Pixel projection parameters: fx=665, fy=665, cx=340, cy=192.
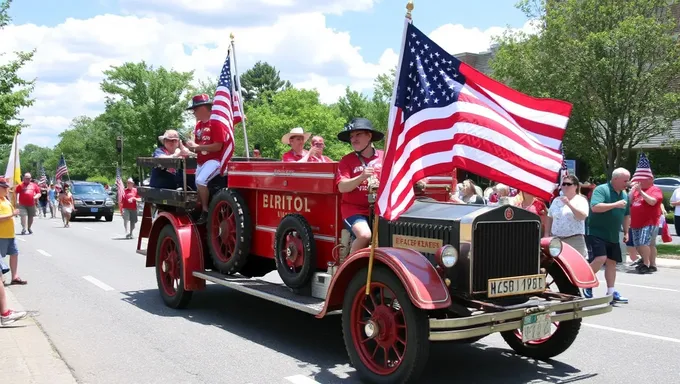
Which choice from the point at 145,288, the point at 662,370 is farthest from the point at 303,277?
the point at 145,288

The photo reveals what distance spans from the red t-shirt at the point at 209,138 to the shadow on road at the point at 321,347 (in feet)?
6.32

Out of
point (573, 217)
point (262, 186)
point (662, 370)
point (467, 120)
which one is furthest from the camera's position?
point (573, 217)

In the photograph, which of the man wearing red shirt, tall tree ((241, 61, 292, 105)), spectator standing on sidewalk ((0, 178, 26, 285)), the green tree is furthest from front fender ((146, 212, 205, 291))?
tall tree ((241, 61, 292, 105))

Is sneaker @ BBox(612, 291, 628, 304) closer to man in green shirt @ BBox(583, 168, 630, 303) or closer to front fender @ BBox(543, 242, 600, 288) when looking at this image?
man in green shirt @ BBox(583, 168, 630, 303)

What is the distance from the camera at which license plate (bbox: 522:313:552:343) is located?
5.01 metres

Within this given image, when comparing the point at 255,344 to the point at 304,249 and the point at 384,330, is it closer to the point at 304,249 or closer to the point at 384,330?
the point at 304,249

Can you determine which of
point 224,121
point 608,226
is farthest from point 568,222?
point 224,121

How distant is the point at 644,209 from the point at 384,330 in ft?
29.1

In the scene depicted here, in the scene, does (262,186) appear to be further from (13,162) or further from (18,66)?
(18,66)

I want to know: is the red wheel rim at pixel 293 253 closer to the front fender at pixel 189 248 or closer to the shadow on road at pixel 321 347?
the shadow on road at pixel 321 347

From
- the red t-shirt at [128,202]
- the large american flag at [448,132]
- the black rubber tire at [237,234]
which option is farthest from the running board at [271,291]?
the red t-shirt at [128,202]

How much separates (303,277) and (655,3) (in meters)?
17.7

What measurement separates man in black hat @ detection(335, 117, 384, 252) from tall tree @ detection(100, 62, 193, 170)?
44.1 m

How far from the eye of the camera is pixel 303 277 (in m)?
6.45
